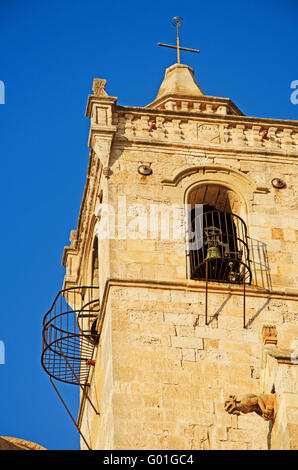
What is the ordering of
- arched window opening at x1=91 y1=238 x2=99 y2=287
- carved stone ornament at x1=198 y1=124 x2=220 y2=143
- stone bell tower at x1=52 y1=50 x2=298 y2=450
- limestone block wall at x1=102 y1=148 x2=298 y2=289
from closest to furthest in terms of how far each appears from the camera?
stone bell tower at x1=52 y1=50 x2=298 y2=450 < limestone block wall at x1=102 y1=148 x2=298 y2=289 < carved stone ornament at x1=198 y1=124 x2=220 y2=143 < arched window opening at x1=91 y1=238 x2=99 y2=287

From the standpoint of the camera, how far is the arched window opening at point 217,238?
28656 millimetres

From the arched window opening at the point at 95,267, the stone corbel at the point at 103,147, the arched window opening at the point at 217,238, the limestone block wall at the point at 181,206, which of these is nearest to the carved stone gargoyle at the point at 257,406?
the arched window opening at the point at 217,238

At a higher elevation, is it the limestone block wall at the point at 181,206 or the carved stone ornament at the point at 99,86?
the carved stone ornament at the point at 99,86

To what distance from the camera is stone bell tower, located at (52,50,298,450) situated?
26.1 meters

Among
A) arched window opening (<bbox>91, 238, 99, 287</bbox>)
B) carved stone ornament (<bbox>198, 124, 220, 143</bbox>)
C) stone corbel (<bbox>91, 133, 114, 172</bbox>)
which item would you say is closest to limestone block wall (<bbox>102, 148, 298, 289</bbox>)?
stone corbel (<bbox>91, 133, 114, 172</bbox>)

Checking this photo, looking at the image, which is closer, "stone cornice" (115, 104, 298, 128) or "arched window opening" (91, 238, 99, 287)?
"stone cornice" (115, 104, 298, 128)

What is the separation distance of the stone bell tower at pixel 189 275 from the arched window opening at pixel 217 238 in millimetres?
33

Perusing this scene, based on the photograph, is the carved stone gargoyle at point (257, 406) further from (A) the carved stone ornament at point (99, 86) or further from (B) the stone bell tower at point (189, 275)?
(A) the carved stone ornament at point (99, 86)

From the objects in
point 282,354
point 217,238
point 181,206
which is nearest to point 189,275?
point 217,238

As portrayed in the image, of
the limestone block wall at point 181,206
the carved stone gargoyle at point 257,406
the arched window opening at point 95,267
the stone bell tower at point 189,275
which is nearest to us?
the carved stone gargoyle at point 257,406

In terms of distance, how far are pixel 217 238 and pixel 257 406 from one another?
5.02 meters

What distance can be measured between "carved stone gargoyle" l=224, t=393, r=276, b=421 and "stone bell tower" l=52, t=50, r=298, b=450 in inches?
0.9

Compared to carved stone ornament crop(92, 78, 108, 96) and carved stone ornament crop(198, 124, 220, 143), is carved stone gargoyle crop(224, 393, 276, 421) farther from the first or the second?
carved stone ornament crop(92, 78, 108, 96)
